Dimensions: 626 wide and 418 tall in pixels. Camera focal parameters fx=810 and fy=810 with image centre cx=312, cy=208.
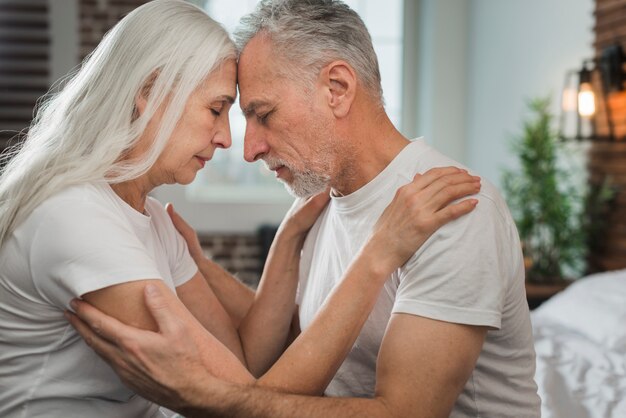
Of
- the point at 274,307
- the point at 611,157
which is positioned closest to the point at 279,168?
the point at 274,307

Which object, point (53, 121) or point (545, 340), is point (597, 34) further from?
point (53, 121)

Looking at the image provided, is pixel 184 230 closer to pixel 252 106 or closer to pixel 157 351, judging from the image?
pixel 252 106

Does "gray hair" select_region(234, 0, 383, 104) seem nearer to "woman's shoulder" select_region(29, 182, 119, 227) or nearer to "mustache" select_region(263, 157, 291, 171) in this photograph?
"mustache" select_region(263, 157, 291, 171)

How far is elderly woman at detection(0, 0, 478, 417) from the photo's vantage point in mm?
1433

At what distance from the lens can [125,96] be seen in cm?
159

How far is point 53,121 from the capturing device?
1.68 metres

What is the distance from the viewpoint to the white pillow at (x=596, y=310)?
8.74 feet

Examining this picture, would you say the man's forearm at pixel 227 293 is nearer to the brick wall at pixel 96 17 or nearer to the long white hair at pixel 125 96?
the long white hair at pixel 125 96

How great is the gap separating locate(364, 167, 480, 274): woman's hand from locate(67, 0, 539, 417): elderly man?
0.04 meters

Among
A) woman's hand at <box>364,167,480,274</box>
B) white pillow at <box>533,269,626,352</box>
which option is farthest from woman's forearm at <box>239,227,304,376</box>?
white pillow at <box>533,269,626,352</box>

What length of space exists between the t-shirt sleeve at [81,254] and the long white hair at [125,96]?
120mm

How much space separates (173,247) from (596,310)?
1574 mm

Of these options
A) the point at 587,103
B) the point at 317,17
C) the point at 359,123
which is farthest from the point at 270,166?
the point at 587,103

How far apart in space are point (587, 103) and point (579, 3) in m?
0.79
